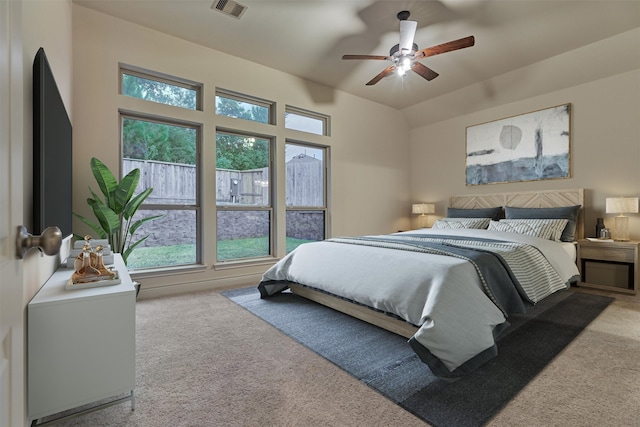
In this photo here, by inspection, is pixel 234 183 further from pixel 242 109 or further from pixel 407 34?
pixel 407 34

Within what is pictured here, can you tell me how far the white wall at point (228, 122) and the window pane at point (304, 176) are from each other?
0.68ft

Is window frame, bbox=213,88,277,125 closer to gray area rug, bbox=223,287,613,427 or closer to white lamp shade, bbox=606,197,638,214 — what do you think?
gray area rug, bbox=223,287,613,427

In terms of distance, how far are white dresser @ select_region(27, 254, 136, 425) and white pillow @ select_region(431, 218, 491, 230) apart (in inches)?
167

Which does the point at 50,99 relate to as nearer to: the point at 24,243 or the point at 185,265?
the point at 24,243

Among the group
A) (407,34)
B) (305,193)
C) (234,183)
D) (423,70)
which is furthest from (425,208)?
(234,183)

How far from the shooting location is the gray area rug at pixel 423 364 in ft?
5.05

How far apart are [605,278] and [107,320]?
5.02 metres

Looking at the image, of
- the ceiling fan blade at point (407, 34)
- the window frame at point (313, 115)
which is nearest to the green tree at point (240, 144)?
the window frame at point (313, 115)

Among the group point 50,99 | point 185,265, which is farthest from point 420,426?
point 185,265

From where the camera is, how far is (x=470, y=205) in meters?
5.15

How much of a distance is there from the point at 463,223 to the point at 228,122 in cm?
362

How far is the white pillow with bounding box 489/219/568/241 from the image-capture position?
143 inches

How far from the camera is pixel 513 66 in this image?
4215mm

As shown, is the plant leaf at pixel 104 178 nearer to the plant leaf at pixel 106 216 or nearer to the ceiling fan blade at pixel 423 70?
the plant leaf at pixel 106 216
